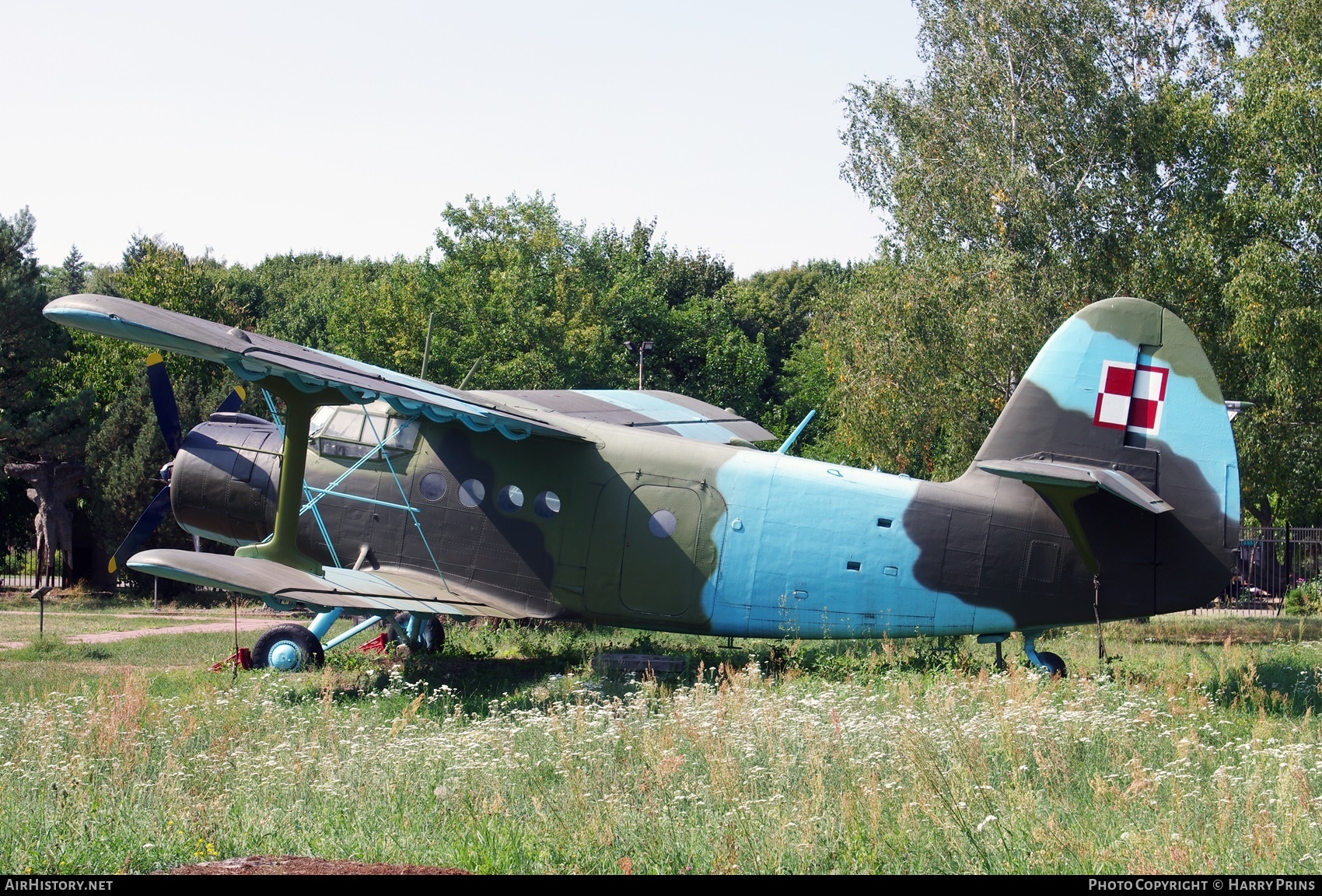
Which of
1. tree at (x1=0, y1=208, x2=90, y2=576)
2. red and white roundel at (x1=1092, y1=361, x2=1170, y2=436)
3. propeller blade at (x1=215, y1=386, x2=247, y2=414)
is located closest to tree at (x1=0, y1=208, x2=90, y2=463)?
tree at (x1=0, y1=208, x2=90, y2=576)

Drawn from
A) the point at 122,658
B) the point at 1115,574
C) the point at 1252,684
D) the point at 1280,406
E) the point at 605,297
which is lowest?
the point at 122,658


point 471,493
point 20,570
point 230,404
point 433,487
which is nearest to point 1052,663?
point 471,493

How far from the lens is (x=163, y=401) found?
47.0 feet

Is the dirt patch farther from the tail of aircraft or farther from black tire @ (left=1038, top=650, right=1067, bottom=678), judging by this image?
black tire @ (left=1038, top=650, right=1067, bottom=678)

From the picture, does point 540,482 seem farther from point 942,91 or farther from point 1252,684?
point 942,91

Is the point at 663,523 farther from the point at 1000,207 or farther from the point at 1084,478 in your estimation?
the point at 1000,207

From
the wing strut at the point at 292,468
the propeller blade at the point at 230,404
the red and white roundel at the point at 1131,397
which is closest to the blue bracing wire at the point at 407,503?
the wing strut at the point at 292,468

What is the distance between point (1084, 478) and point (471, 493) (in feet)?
22.5

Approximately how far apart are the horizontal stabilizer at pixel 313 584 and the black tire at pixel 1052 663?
610cm

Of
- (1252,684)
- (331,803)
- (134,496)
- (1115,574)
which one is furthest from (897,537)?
(134,496)

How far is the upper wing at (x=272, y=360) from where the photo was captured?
1032 centimetres

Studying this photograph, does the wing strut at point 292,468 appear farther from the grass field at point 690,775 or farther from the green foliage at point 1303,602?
the green foliage at point 1303,602

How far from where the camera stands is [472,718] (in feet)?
34.3
